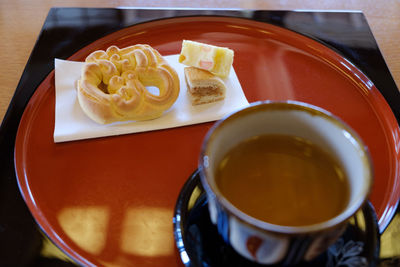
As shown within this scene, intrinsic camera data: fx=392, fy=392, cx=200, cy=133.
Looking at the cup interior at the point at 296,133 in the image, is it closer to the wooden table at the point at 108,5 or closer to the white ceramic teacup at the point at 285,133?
the white ceramic teacup at the point at 285,133

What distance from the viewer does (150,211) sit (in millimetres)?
694

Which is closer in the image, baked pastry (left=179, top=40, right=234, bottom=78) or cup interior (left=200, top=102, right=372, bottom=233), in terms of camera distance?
cup interior (left=200, top=102, right=372, bottom=233)

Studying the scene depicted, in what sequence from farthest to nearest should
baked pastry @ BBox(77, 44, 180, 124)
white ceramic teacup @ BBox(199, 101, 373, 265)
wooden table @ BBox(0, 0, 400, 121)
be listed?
wooden table @ BBox(0, 0, 400, 121) → baked pastry @ BBox(77, 44, 180, 124) → white ceramic teacup @ BBox(199, 101, 373, 265)

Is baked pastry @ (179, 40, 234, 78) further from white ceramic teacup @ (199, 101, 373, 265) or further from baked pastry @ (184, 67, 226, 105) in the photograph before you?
white ceramic teacup @ (199, 101, 373, 265)

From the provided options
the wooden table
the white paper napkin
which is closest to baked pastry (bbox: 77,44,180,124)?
the white paper napkin

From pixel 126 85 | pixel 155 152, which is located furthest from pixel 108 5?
pixel 155 152

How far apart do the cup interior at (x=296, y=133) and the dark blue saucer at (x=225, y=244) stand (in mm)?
92

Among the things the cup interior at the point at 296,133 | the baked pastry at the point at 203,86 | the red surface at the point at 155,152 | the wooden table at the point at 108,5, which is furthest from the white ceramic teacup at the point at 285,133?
the wooden table at the point at 108,5

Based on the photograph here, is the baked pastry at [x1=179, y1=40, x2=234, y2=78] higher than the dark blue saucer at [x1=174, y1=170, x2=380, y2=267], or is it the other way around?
the baked pastry at [x1=179, y1=40, x2=234, y2=78]

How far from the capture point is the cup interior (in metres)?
0.51

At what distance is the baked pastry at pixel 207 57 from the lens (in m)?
0.87

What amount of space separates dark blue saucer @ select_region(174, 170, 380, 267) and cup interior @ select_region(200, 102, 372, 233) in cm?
9

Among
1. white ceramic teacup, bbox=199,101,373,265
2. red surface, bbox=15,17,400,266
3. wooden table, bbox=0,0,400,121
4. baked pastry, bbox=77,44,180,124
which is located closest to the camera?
white ceramic teacup, bbox=199,101,373,265

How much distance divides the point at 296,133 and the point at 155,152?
0.31 meters
